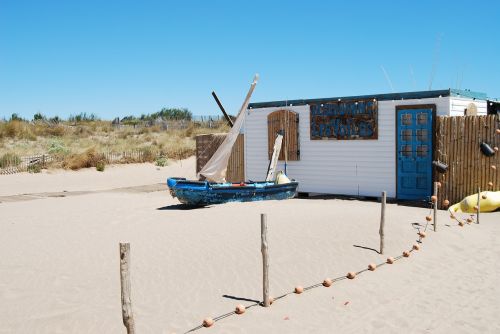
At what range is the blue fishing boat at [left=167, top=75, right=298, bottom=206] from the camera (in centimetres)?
1539

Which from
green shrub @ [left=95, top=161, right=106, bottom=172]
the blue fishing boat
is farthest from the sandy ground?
green shrub @ [left=95, top=161, right=106, bottom=172]

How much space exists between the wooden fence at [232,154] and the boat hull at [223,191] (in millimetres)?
3385

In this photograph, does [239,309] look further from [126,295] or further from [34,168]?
[34,168]

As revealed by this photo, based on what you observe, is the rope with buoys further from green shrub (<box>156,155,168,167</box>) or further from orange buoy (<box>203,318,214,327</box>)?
green shrub (<box>156,155,168,167</box>)

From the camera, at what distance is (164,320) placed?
24.0 feet

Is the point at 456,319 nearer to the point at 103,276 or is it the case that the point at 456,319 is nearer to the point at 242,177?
the point at 103,276

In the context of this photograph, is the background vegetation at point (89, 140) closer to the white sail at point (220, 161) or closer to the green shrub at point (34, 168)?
the green shrub at point (34, 168)

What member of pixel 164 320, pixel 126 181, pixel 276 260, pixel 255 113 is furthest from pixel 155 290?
pixel 126 181

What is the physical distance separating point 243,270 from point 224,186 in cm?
650

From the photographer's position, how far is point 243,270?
31.1 ft

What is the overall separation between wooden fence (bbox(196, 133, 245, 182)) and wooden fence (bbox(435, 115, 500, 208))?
23.8 ft

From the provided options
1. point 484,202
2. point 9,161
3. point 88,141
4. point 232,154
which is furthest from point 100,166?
point 484,202

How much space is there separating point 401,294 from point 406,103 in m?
9.00

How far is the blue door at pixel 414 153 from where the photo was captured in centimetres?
1581
